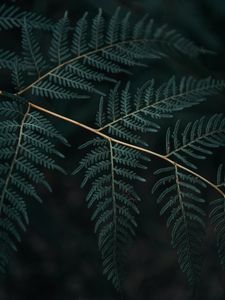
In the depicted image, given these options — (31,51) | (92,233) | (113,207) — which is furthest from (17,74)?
(92,233)

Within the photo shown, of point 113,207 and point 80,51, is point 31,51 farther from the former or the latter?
point 113,207

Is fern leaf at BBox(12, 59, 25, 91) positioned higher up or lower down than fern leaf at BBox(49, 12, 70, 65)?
lower down

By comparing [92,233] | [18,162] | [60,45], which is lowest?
[92,233]

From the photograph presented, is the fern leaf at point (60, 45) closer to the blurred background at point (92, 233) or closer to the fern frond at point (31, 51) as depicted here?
the fern frond at point (31, 51)

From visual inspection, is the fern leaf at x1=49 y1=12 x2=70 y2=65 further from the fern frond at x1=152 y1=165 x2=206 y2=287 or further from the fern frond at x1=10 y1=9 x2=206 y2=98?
the fern frond at x1=152 y1=165 x2=206 y2=287

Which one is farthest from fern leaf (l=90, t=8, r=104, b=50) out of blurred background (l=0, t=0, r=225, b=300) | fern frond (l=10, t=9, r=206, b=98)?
blurred background (l=0, t=0, r=225, b=300)

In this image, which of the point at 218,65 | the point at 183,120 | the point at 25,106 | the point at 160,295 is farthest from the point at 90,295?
the point at 25,106

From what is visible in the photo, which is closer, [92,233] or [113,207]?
[113,207]

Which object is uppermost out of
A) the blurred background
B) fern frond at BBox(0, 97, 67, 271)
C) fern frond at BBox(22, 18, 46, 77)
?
fern frond at BBox(22, 18, 46, 77)

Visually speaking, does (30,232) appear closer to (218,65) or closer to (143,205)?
(143,205)

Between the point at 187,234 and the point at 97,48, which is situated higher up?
the point at 97,48
